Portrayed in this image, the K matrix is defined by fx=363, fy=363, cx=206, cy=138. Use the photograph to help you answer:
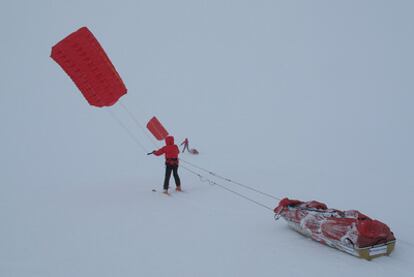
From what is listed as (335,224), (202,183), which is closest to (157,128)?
(202,183)

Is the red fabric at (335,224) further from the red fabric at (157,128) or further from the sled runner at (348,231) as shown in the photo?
the red fabric at (157,128)

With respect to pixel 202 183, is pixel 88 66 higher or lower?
higher

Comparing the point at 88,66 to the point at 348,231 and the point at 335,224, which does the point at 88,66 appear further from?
the point at 348,231

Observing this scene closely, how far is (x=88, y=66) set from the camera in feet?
25.4

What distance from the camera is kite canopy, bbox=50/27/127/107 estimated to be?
24.7 ft

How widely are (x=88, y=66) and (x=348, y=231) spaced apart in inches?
236

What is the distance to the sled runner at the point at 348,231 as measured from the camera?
14.5 ft

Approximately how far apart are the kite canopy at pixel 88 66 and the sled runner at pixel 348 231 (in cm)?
494

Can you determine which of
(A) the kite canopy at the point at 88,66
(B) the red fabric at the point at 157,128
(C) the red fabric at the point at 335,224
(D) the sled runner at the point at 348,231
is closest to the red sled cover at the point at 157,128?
(B) the red fabric at the point at 157,128

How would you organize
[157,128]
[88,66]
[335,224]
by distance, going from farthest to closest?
[157,128], [88,66], [335,224]

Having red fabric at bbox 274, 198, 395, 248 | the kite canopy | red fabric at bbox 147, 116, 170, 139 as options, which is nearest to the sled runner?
red fabric at bbox 274, 198, 395, 248

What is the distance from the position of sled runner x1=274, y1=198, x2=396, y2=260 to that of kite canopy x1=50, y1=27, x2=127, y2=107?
494 cm

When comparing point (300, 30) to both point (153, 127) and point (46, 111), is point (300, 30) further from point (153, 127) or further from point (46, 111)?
point (153, 127)

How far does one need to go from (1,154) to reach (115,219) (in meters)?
10.8
